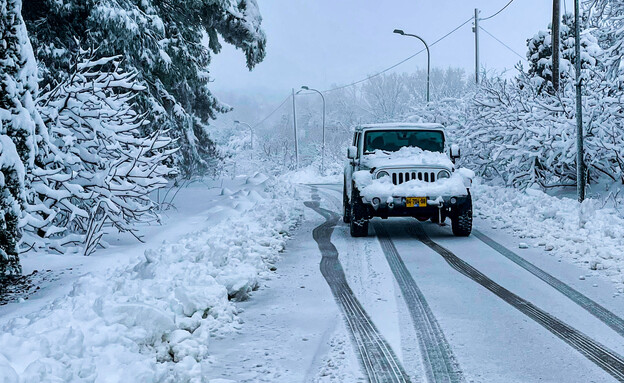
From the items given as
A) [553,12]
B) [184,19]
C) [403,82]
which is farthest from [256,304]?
[403,82]

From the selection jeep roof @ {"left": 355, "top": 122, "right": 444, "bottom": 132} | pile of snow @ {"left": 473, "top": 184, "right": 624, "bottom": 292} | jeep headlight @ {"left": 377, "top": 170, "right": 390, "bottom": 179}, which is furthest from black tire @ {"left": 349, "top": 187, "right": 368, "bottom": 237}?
pile of snow @ {"left": 473, "top": 184, "right": 624, "bottom": 292}

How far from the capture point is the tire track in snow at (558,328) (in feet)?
13.7

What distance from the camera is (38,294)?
5848 millimetres

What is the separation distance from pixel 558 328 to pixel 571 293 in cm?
138

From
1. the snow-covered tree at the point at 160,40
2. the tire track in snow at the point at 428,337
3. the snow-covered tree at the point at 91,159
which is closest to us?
the tire track in snow at the point at 428,337

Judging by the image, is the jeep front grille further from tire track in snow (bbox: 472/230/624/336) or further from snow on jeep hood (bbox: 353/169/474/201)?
tire track in snow (bbox: 472/230/624/336)

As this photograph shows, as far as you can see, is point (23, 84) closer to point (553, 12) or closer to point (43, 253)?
point (43, 253)

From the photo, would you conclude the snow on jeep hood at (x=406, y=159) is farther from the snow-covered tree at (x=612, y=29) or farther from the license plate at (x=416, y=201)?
the snow-covered tree at (x=612, y=29)

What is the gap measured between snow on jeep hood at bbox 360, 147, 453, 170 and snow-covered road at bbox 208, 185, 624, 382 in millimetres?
2045

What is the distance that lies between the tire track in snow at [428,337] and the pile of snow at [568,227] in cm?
222

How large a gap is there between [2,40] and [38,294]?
2.71 m

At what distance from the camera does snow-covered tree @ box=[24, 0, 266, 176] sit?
40.3ft

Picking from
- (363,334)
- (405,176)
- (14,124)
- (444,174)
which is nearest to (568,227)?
(444,174)

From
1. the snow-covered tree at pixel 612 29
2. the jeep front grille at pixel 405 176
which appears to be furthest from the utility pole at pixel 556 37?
the jeep front grille at pixel 405 176
